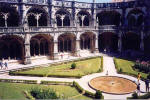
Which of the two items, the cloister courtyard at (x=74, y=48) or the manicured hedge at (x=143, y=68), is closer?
the cloister courtyard at (x=74, y=48)

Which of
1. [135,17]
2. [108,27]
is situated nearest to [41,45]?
[108,27]

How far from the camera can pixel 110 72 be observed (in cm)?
3275

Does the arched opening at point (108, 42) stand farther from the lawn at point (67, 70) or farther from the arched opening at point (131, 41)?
the lawn at point (67, 70)

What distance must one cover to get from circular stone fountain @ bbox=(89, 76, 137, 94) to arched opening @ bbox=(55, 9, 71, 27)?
19445mm

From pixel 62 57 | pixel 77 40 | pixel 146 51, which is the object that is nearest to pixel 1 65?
pixel 62 57

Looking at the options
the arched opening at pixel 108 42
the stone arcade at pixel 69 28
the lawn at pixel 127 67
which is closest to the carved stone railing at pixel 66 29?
the stone arcade at pixel 69 28

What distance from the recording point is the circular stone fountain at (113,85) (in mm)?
24156

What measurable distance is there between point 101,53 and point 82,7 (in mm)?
13520

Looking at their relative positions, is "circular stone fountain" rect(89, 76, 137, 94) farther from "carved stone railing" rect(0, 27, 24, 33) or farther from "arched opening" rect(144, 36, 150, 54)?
"carved stone railing" rect(0, 27, 24, 33)

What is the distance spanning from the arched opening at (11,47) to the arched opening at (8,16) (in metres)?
2.95

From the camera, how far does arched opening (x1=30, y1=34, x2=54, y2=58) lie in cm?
3966

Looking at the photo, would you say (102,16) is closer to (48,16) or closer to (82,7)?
(82,7)

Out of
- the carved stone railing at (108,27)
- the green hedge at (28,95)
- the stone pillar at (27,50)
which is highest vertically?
the carved stone railing at (108,27)

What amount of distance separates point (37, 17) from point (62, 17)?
Result: 6.50 meters
